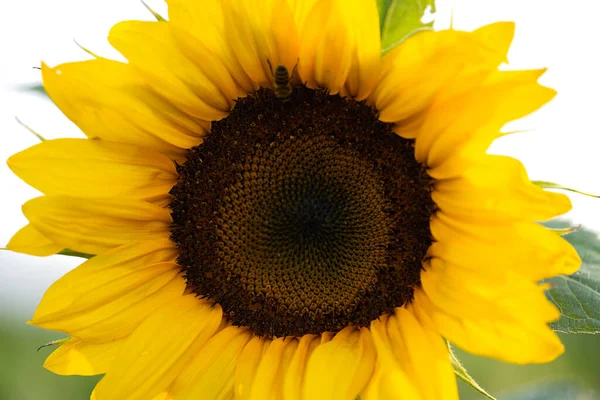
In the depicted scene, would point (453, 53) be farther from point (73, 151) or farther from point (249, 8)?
point (73, 151)

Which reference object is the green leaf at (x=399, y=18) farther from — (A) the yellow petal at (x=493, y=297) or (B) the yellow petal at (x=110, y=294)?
(B) the yellow petal at (x=110, y=294)

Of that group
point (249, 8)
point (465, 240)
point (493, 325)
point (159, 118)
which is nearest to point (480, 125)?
point (465, 240)

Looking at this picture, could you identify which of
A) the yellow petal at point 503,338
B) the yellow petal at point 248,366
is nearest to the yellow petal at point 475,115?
the yellow petal at point 503,338

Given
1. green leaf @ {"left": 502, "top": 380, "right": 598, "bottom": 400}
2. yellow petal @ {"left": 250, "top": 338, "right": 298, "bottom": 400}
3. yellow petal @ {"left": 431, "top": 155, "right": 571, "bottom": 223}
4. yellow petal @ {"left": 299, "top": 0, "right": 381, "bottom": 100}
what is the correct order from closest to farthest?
1. yellow petal @ {"left": 431, "top": 155, "right": 571, "bottom": 223}
2. yellow petal @ {"left": 299, "top": 0, "right": 381, "bottom": 100}
3. yellow petal @ {"left": 250, "top": 338, "right": 298, "bottom": 400}
4. green leaf @ {"left": 502, "top": 380, "right": 598, "bottom": 400}

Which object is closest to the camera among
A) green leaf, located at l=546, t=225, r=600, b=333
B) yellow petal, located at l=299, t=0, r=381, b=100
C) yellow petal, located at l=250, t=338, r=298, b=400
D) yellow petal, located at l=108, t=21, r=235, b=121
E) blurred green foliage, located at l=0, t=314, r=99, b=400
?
yellow petal, located at l=299, t=0, r=381, b=100

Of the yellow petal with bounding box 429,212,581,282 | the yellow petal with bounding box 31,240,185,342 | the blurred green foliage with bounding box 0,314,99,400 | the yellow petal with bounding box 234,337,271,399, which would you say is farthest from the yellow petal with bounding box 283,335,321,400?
the blurred green foliage with bounding box 0,314,99,400

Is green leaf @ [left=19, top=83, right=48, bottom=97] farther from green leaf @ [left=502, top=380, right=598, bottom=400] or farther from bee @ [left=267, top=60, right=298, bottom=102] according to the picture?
green leaf @ [left=502, top=380, right=598, bottom=400]
